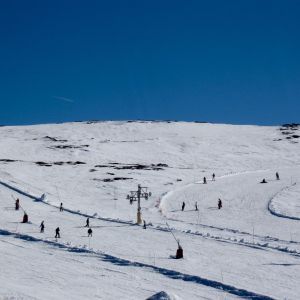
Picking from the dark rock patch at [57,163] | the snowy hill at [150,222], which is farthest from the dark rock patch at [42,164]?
the snowy hill at [150,222]

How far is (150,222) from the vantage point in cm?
3647

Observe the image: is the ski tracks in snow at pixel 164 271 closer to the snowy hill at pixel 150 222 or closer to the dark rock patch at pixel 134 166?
the snowy hill at pixel 150 222

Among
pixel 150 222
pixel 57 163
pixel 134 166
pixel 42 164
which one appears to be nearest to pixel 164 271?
pixel 150 222

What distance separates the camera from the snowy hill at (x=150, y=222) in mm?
19703

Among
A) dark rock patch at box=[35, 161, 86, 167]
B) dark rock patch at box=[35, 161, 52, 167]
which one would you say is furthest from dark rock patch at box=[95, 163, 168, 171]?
dark rock patch at box=[35, 161, 52, 167]

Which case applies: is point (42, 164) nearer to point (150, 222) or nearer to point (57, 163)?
point (57, 163)

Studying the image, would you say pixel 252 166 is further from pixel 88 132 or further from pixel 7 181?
pixel 88 132

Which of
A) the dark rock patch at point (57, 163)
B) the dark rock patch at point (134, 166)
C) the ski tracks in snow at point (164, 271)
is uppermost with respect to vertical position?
the dark rock patch at point (57, 163)

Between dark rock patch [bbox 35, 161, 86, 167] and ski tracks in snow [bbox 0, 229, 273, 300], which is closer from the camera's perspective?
ski tracks in snow [bbox 0, 229, 273, 300]

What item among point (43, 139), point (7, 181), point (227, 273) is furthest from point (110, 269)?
point (43, 139)

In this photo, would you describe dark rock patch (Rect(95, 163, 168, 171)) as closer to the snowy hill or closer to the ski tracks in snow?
the snowy hill

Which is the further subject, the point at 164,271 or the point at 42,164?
the point at 42,164

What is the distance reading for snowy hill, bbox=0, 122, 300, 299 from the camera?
1970 cm

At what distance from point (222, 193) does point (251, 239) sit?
21780 mm
